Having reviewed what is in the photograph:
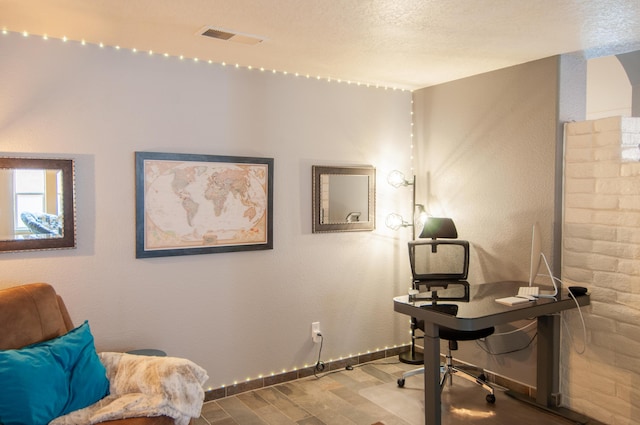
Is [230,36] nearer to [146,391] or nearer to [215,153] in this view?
[215,153]

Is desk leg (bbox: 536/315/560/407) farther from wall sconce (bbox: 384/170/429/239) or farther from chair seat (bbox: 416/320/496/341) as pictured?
wall sconce (bbox: 384/170/429/239)

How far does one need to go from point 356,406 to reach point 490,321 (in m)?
1.24

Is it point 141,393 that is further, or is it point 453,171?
point 453,171

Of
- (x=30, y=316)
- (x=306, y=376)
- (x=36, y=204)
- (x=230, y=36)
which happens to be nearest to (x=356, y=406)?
(x=306, y=376)

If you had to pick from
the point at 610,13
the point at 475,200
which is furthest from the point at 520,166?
the point at 610,13

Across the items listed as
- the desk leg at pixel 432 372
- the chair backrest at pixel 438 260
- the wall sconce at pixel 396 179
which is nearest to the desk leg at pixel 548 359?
the chair backrest at pixel 438 260

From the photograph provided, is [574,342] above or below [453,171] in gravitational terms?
below

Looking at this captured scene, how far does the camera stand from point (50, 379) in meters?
2.18

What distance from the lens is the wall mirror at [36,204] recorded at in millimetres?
2756

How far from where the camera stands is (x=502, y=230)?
3678 millimetres

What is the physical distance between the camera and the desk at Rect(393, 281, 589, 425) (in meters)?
2.64

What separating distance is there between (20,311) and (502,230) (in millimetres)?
3065

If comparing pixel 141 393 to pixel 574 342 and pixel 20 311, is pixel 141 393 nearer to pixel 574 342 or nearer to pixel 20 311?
pixel 20 311

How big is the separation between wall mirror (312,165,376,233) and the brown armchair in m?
1.89
